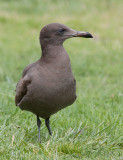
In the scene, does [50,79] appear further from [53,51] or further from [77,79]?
[77,79]

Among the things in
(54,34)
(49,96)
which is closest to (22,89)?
(49,96)

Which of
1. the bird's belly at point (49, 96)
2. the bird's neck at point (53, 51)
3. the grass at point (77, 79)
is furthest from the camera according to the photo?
the bird's neck at point (53, 51)

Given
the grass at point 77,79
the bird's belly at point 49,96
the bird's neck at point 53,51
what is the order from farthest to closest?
the bird's neck at point 53,51 < the bird's belly at point 49,96 < the grass at point 77,79

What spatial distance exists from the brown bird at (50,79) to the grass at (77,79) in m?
0.31

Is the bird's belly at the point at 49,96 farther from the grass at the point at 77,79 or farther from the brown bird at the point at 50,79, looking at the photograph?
the grass at the point at 77,79

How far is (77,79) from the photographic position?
8.22m

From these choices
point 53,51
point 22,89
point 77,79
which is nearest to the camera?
point 53,51

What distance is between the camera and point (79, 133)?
14.8 ft

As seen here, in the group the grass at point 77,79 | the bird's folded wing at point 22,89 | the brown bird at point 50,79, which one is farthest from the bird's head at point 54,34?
the grass at point 77,79

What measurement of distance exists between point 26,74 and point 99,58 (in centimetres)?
534

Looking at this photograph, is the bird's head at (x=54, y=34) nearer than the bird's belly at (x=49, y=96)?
No

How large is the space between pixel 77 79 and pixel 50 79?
3.84 m

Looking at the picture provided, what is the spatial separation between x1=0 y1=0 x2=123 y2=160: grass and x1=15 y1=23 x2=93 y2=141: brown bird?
1.03 ft

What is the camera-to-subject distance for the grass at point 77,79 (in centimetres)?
419
